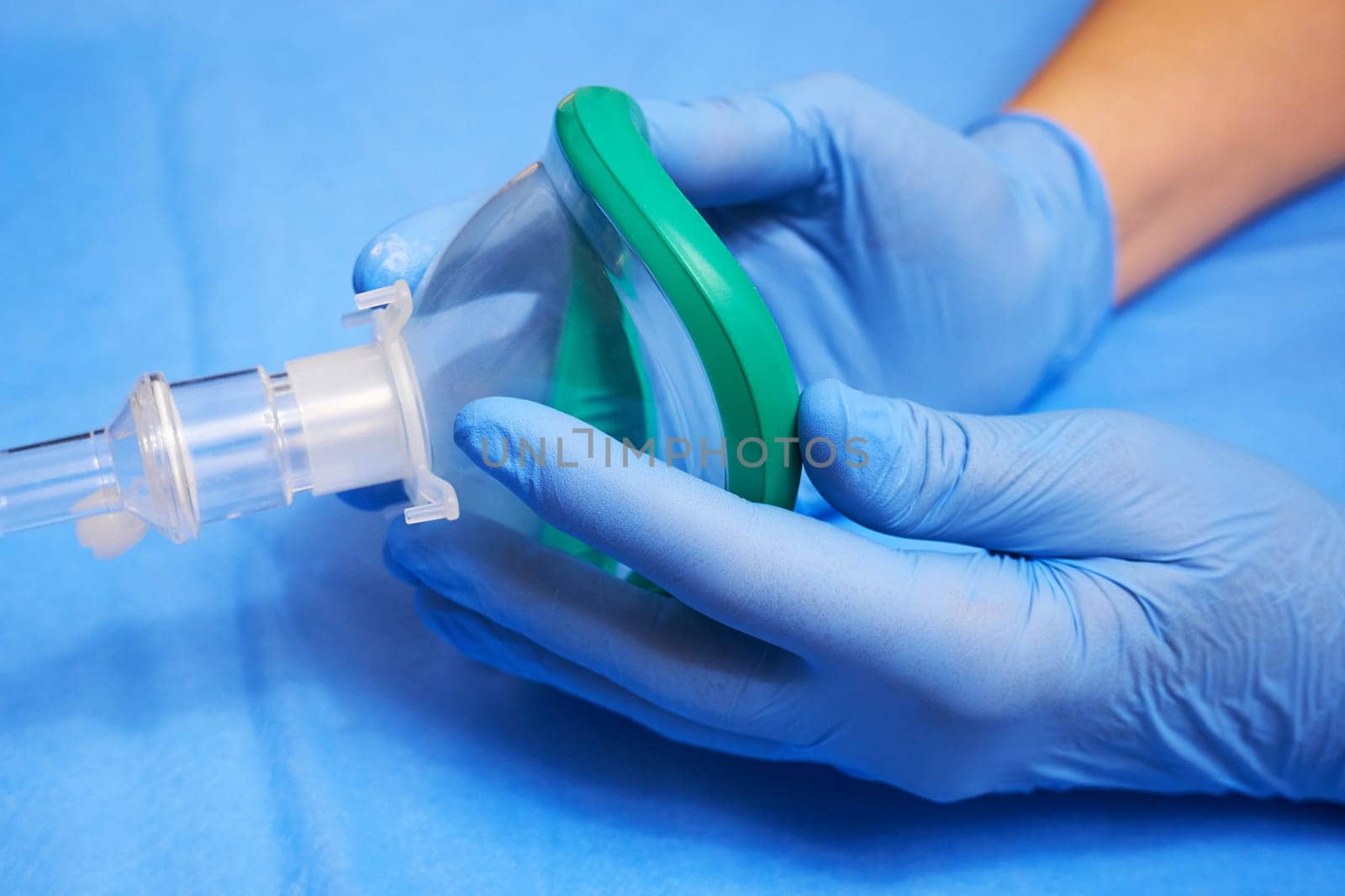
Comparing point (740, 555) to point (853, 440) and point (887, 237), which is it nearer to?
point (853, 440)

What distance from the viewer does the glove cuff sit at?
1227 millimetres

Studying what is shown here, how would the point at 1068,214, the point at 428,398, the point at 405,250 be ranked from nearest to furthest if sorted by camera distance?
the point at 428,398 → the point at 405,250 → the point at 1068,214

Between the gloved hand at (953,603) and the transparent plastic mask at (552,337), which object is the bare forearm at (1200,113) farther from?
the transparent plastic mask at (552,337)

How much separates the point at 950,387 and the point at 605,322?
1.63 feet

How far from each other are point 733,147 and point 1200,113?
0.68 m

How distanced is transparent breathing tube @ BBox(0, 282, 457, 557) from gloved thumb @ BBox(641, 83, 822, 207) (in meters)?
0.32

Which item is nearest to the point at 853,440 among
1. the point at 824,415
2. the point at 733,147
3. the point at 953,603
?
the point at 824,415

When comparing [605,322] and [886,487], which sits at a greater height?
[605,322]

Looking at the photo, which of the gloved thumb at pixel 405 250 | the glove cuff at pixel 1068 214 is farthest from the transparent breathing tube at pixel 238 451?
the glove cuff at pixel 1068 214

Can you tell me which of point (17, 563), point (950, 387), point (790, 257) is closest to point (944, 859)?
point (950, 387)

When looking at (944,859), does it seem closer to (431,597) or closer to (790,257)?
(431,597)

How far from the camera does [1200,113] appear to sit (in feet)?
4.37

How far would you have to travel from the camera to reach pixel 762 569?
766mm

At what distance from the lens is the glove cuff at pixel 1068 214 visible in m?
1.23
